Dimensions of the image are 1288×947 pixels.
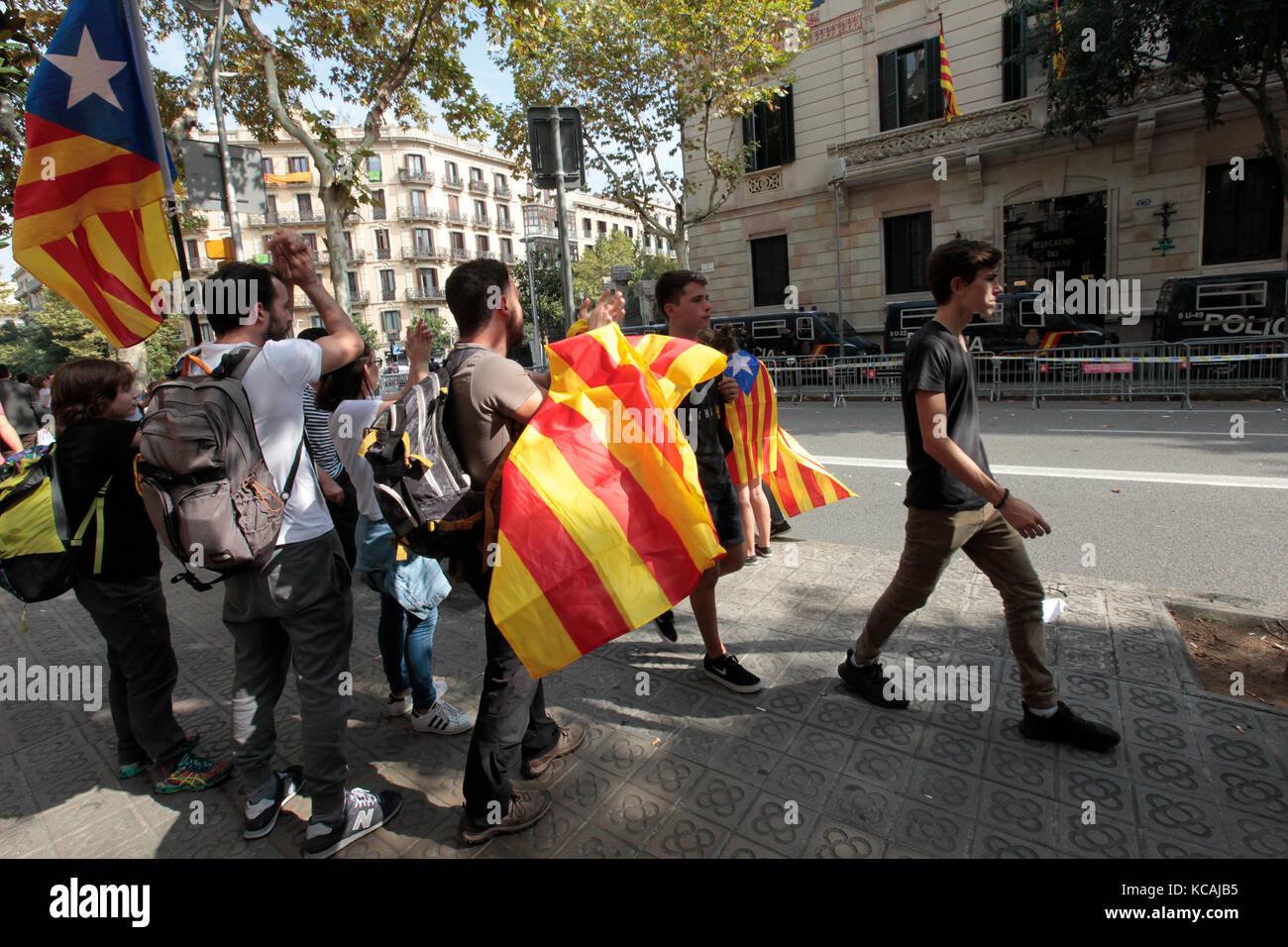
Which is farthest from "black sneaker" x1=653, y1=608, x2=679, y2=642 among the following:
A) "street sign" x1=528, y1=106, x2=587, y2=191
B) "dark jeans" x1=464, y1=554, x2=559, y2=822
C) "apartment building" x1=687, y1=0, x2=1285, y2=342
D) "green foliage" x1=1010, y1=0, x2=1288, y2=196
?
"apartment building" x1=687, y1=0, x2=1285, y2=342

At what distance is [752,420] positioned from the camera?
5305 mm

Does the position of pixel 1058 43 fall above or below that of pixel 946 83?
below

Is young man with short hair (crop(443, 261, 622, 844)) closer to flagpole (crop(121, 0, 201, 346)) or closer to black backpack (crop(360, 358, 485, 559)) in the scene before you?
black backpack (crop(360, 358, 485, 559))

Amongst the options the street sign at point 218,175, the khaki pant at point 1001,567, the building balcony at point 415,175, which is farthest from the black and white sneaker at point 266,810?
the building balcony at point 415,175

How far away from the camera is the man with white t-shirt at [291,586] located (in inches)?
95.4

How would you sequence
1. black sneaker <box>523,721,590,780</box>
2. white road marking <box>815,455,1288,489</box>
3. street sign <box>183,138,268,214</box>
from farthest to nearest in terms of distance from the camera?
street sign <box>183,138,268,214</box> → white road marking <box>815,455,1288,489</box> → black sneaker <box>523,721,590,780</box>

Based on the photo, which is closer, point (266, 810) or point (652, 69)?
point (266, 810)

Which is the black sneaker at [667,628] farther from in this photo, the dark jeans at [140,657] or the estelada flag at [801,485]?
the dark jeans at [140,657]

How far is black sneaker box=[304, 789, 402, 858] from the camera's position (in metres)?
2.53

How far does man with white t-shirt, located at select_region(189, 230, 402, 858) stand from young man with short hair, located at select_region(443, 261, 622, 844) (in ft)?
1.40

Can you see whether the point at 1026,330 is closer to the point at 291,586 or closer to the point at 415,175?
the point at 291,586

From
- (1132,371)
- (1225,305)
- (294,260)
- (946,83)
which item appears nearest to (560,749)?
(294,260)

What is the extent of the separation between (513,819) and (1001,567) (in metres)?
2.16
